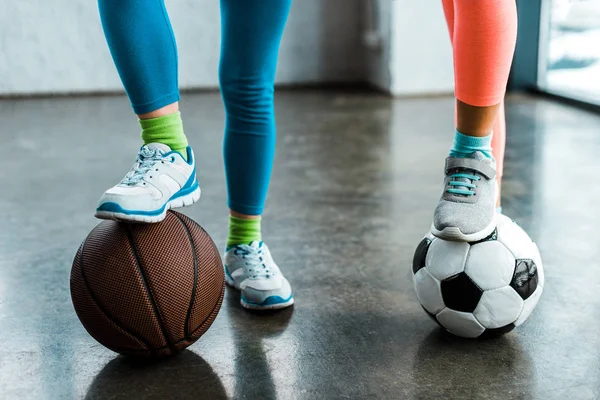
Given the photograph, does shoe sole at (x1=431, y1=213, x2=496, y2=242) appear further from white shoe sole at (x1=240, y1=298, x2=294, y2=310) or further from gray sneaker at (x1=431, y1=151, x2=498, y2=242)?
white shoe sole at (x1=240, y1=298, x2=294, y2=310)

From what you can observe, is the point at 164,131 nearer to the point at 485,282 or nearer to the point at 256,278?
the point at 256,278

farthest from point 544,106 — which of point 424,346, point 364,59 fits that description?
point 424,346

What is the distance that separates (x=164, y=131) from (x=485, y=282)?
0.67 metres

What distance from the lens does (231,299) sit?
1615 mm

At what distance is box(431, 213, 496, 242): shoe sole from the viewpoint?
4.05 feet

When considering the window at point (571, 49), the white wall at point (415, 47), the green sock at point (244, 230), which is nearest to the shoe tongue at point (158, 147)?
the green sock at point (244, 230)

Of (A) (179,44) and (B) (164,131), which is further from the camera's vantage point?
(A) (179,44)

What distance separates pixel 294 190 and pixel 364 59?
12.4ft

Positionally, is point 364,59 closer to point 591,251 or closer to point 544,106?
point 544,106

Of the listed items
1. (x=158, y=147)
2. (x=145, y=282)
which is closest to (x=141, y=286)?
(x=145, y=282)

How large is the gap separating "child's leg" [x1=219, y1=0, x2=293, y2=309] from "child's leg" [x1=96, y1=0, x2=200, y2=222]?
187mm

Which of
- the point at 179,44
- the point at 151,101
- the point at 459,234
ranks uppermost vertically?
the point at 151,101

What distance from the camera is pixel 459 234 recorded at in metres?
1.24

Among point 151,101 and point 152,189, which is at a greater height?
point 151,101
